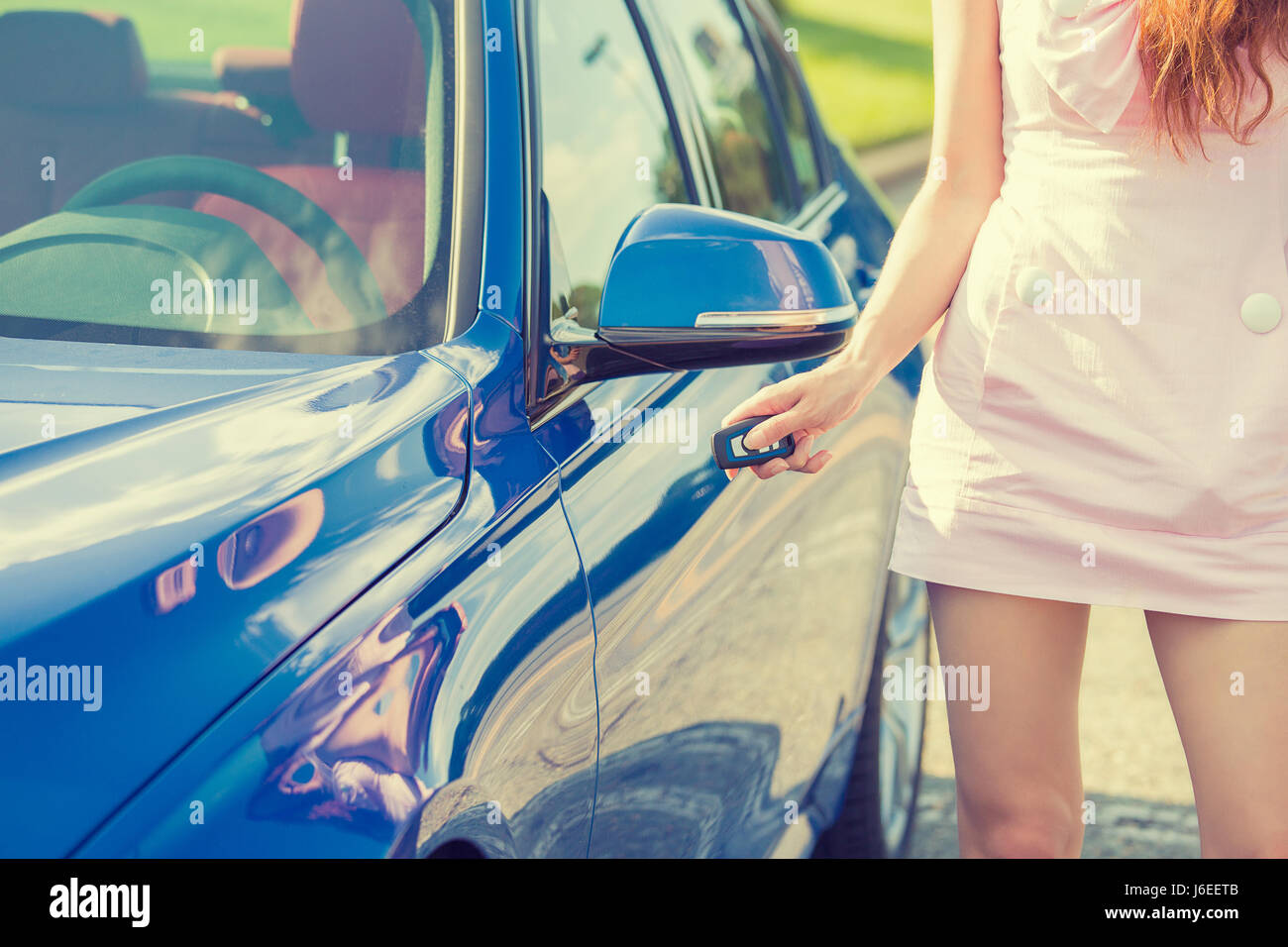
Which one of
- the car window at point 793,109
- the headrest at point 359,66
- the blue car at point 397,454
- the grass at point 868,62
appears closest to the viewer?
the blue car at point 397,454

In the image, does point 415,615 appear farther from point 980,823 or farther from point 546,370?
point 980,823

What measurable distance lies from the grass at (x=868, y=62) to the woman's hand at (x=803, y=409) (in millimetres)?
10468

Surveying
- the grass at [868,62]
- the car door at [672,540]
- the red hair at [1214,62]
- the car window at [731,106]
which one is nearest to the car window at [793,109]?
the car window at [731,106]

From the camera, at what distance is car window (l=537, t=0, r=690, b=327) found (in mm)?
1836

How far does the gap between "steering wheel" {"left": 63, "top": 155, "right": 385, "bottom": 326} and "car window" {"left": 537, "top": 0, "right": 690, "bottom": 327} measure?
272 millimetres

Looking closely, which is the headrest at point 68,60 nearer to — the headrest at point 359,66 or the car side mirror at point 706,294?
the headrest at point 359,66

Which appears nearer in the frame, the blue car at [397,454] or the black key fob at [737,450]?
the blue car at [397,454]

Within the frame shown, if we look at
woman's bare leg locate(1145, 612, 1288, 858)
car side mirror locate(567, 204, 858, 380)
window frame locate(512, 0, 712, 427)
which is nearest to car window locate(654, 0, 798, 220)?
window frame locate(512, 0, 712, 427)

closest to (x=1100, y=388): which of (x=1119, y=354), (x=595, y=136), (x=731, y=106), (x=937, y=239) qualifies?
(x=1119, y=354)

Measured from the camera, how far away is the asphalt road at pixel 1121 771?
314 cm

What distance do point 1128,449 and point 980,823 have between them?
51cm
